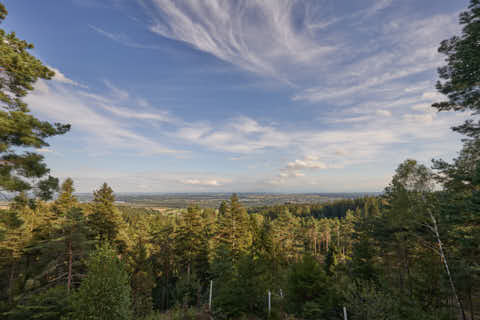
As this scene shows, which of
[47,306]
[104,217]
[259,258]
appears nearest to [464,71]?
[259,258]

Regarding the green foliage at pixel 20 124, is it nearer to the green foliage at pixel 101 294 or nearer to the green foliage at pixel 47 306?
the green foliage at pixel 101 294

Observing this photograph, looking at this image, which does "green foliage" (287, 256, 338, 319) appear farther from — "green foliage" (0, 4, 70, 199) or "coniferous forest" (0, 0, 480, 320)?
"green foliage" (0, 4, 70, 199)

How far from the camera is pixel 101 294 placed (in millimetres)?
8180

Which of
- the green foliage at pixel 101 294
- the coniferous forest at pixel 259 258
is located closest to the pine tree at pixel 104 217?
the coniferous forest at pixel 259 258

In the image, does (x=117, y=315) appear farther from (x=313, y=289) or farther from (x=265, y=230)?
(x=265, y=230)

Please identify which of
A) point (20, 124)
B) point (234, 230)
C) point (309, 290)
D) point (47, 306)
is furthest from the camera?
point (234, 230)

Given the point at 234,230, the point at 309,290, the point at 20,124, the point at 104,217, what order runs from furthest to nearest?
the point at 234,230 → the point at 104,217 → the point at 309,290 → the point at 20,124

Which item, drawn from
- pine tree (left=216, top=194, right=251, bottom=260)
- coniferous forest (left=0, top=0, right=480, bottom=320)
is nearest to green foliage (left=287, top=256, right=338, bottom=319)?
coniferous forest (left=0, top=0, right=480, bottom=320)

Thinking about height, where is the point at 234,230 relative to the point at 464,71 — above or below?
below

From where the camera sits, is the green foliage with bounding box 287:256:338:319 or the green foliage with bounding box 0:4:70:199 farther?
the green foliage with bounding box 287:256:338:319

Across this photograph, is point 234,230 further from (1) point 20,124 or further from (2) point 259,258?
(1) point 20,124

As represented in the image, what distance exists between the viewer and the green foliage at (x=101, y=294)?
7.96 m

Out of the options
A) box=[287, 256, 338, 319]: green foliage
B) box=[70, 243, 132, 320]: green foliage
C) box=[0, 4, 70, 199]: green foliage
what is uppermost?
box=[0, 4, 70, 199]: green foliage

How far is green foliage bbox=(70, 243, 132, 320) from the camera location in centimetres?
796
